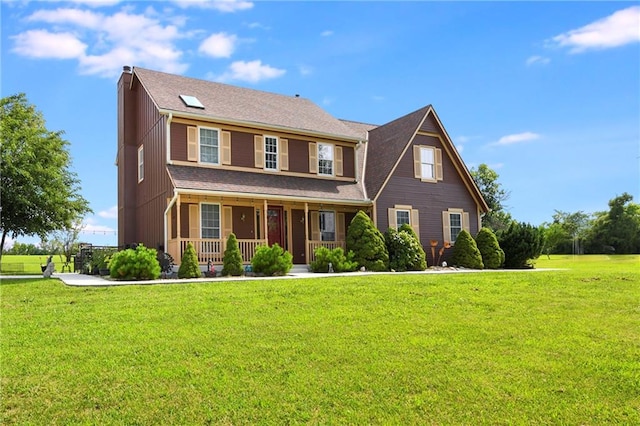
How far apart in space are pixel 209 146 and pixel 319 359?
1350 centimetres

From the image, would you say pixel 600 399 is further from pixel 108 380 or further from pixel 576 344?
pixel 108 380

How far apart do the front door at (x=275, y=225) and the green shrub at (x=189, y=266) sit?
481cm

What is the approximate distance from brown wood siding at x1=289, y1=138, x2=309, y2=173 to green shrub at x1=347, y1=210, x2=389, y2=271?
332cm

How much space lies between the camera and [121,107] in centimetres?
2242

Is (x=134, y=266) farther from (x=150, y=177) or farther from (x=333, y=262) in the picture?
(x=333, y=262)

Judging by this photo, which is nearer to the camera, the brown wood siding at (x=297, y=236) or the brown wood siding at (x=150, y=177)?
the brown wood siding at (x=150, y=177)

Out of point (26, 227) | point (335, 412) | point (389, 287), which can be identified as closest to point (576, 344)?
point (335, 412)

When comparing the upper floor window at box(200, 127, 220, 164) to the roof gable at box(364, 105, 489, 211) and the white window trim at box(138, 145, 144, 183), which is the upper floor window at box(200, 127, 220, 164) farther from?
the roof gable at box(364, 105, 489, 211)

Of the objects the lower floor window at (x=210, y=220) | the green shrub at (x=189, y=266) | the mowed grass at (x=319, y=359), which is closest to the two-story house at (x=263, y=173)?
the lower floor window at (x=210, y=220)

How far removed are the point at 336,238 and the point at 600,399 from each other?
15838 mm

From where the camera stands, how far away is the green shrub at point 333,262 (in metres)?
17.7

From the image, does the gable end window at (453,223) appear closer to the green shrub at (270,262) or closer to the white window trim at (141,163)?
the green shrub at (270,262)

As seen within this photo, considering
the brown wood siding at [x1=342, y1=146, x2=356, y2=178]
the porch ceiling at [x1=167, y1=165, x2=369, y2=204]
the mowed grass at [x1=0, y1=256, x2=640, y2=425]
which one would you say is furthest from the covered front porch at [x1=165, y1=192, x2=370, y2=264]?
the mowed grass at [x1=0, y1=256, x2=640, y2=425]

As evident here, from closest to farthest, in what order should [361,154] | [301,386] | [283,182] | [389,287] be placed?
1. [301,386]
2. [389,287]
3. [283,182]
4. [361,154]
